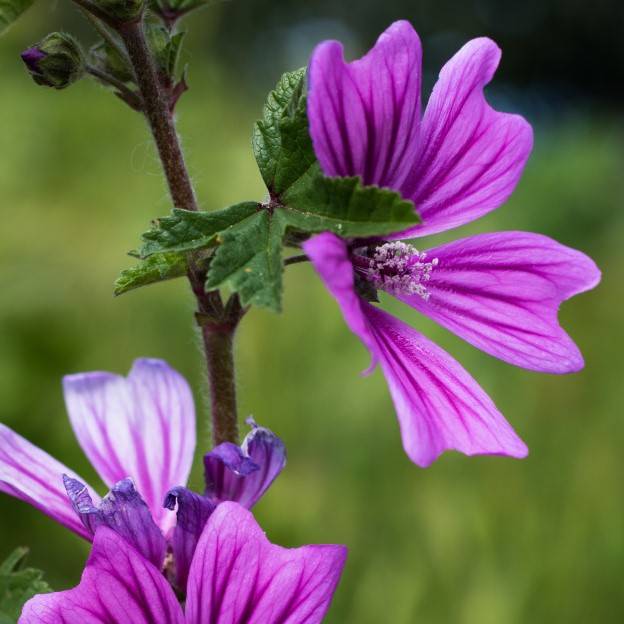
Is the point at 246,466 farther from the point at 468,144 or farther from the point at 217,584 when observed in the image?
the point at 468,144

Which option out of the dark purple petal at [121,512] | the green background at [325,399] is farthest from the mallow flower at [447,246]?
the green background at [325,399]

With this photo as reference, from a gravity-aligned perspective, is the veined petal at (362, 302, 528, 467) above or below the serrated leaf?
below

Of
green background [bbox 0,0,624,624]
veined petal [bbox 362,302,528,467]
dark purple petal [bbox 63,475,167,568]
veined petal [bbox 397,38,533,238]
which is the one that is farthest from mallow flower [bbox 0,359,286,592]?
green background [bbox 0,0,624,624]

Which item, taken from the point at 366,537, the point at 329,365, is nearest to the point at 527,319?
the point at 366,537

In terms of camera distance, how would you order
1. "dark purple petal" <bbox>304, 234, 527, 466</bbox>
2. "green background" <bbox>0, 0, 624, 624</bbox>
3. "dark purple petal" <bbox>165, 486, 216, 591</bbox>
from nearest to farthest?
"dark purple petal" <bbox>304, 234, 527, 466</bbox>, "dark purple petal" <bbox>165, 486, 216, 591</bbox>, "green background" <bbox>0, 0, 624, 624</bbox>

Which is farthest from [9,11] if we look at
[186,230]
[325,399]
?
[325,399]

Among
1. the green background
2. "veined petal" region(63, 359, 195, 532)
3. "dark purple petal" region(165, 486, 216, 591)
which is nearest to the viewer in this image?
"dark purple petal" region(165, 486, 216, 591)

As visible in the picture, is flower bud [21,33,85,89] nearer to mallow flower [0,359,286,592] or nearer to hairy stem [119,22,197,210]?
hairy stem [119,22,197,210]

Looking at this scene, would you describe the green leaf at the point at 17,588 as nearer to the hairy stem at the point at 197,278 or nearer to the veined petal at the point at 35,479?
the veined petal at the point at 35,479
